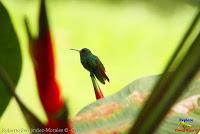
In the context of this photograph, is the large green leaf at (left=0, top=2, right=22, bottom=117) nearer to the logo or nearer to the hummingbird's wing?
the hummingbird's wing

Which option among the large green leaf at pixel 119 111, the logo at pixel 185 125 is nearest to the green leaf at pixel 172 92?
the large green leaf at pixel 119 111

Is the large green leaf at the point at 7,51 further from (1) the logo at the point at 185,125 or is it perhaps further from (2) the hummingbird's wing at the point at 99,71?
(1) the logo at the point at 185,125

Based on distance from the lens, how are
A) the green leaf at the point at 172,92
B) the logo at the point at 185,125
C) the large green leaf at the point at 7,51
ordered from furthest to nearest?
1. the logo at the point at 185,125
2. the large green leaf at the point at 7,51
3. the green leaf at the point at 172,92

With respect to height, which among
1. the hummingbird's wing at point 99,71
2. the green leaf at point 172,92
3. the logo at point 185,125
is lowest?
the logo at point 185,125

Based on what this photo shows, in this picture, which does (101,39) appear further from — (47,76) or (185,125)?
(185,125)

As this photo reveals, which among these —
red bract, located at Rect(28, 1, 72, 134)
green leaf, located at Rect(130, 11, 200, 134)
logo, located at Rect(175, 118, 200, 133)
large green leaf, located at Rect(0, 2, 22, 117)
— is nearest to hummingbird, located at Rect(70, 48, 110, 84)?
red bract, located at Rect(28, 1, 72, 134)

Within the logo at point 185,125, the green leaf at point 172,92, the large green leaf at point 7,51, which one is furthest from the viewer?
the logo at point 185,125

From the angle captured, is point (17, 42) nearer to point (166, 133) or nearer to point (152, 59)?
point (152, 59)
